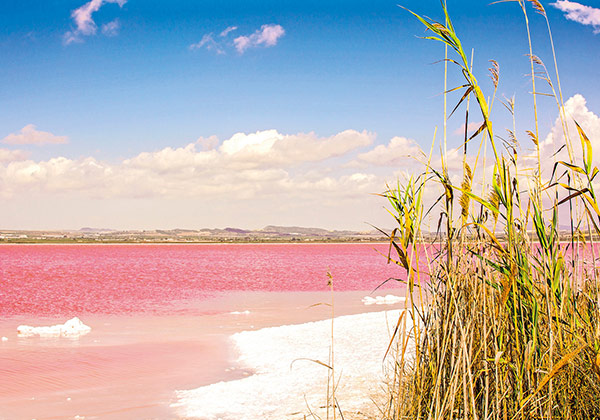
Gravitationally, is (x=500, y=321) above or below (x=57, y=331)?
above

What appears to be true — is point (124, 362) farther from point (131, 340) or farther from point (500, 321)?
point (500, 321)

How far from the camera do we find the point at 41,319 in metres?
16.3

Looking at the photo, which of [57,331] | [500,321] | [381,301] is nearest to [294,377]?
[500,321]

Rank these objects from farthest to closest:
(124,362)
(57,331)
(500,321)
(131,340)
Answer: (57,331), (131,340), (124,362), (500,321)

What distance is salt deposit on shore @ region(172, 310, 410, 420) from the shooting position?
21.2 feet

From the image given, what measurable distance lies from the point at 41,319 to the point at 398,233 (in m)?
16.0

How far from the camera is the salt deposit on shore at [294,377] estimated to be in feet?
21.2

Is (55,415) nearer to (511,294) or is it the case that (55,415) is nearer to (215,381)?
(215,381)

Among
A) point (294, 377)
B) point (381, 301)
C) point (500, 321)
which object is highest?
point (500, 321)

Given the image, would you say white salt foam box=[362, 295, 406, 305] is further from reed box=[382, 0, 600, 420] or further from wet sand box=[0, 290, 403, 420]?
reed box=[382, 0, 600, 420]

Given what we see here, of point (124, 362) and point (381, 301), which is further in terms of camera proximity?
point (381, 301)

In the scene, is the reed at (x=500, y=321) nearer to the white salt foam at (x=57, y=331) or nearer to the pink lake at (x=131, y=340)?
the pink lake at (x=131, y=340)

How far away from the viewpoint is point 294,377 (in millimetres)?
8195

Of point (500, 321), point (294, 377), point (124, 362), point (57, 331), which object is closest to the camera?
point (500, 321)
